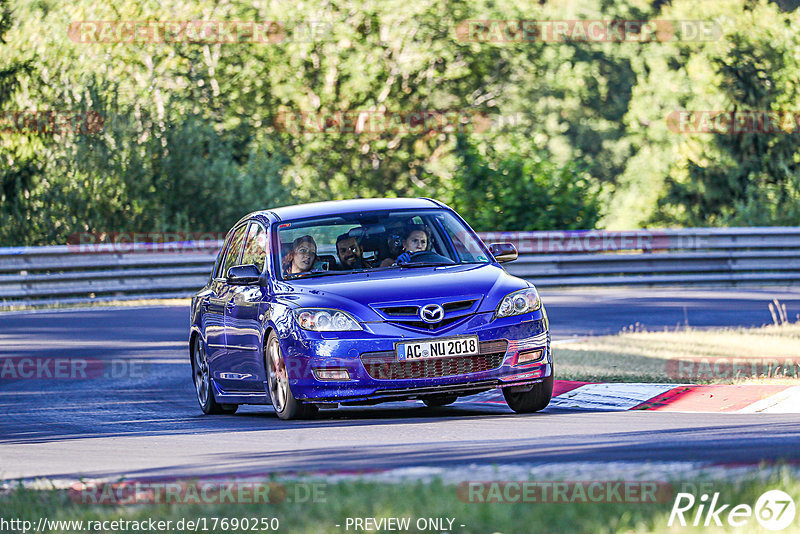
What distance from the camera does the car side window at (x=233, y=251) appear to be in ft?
38.6

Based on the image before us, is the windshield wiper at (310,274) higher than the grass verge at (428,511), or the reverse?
the windshield wiper at (310,274)

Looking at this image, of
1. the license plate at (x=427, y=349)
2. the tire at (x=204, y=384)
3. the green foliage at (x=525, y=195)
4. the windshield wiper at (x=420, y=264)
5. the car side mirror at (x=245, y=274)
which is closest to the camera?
the license plate at (x=427, y=349)

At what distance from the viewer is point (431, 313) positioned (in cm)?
932

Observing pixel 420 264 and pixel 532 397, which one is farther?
pixel 420 264

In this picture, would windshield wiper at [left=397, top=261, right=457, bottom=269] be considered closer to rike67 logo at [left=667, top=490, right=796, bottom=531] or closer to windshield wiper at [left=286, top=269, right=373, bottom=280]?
windshield wiper at [left=286, top=269, right=373, bottom=280]

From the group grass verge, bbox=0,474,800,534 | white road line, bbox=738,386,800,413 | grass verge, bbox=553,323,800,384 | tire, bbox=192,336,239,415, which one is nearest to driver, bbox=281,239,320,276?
tire, bbox=192,336,239,415

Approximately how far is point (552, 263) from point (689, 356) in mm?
11227

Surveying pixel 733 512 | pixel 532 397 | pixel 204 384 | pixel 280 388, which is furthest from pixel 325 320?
pixel 733 512

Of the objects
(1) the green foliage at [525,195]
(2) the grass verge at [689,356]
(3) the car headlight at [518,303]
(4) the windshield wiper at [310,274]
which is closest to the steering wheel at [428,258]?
(4) the windshield wiper at [310,274]

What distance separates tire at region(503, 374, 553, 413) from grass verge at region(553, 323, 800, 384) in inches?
81.5

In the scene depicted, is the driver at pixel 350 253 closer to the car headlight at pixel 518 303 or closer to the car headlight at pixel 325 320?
the car headlight at pixel 325 320

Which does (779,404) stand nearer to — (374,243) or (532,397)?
(532,397)

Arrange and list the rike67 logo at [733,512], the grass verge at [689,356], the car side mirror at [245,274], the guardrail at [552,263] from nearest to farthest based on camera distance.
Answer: the rike67 logo at [733,512] < the car side mirror at [245,274] < the grass verge at [689,356] < the guardrail at [552,263]

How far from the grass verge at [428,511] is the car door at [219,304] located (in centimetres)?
502
